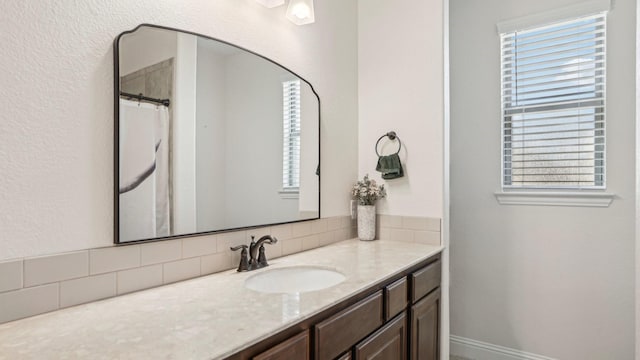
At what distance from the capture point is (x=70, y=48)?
110 cm

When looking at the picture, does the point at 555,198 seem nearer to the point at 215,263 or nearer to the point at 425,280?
the point at 425,280

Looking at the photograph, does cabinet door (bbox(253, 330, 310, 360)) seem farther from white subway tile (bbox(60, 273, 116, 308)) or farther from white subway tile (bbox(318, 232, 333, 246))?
white subway tile (bbox(318, 232, 333, 246))

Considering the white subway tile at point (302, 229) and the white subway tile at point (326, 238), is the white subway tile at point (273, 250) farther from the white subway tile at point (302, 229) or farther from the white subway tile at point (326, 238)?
the white subway tile at point (326, 238)

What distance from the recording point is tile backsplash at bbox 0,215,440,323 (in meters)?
1.00

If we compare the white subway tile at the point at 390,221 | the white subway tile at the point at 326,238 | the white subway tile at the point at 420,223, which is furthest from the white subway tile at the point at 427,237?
the white subway tile at the point at 326,238

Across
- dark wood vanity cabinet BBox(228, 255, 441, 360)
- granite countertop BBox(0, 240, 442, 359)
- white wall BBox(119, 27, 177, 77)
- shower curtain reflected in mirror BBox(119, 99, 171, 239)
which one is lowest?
dark wood vanity cabinet BBox(228, 255, 441, 360)

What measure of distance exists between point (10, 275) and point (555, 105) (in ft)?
9.66

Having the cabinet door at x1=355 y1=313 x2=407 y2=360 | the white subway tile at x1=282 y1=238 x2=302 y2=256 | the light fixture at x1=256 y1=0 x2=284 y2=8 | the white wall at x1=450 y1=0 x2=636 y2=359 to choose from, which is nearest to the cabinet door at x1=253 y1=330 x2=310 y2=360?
the cabinet door at x1=355 y1=313 x2=407 y2=360

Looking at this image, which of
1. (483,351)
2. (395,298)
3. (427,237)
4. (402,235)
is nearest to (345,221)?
(402,235)

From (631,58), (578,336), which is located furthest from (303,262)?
(631,58)

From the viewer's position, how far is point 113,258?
1195 millimetres

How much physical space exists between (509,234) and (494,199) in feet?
0.87

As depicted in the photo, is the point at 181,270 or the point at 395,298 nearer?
the point at 181,270

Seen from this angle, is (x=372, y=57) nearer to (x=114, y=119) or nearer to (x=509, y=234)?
(x=509, y=234)
